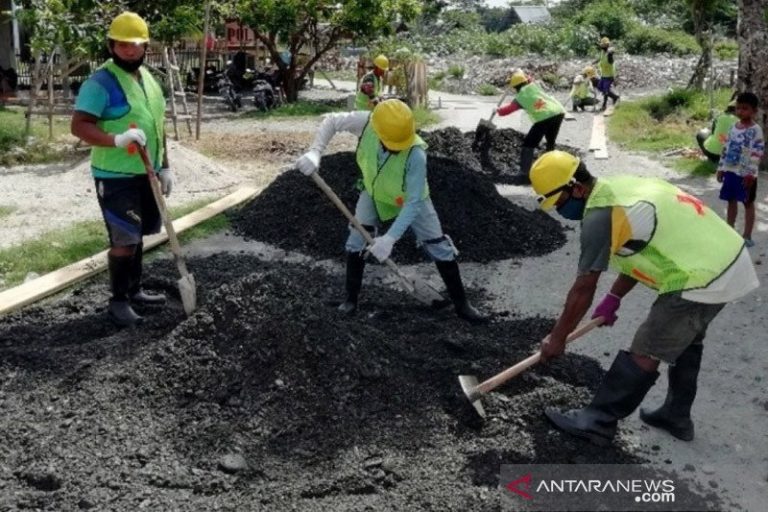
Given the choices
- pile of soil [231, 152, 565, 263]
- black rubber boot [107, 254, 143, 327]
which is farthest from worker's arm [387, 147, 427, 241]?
pile of soil [231, 152, 565, 263]

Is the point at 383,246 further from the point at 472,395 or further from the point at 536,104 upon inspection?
the point at 536,104

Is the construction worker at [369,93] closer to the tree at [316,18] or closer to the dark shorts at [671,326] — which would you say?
the tree at [316,18]

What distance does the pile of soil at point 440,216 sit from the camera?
722 centimetres

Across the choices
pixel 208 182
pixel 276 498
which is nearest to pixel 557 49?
pixel 208 182

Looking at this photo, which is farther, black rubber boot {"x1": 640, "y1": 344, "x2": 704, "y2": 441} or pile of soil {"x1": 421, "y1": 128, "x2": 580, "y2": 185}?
pile of soil {"x1": 421, "y1": 128, "x2": 580, "y2": 185}

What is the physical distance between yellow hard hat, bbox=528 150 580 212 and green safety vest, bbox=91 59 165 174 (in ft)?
8.29

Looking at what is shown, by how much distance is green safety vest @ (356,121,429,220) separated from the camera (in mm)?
4980

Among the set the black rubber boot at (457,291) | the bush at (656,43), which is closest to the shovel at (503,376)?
the black rubber boot at (457,291)

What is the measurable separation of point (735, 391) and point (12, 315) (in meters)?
4.52

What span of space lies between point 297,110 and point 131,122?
1293cm

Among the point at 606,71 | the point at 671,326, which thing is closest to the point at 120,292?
the point at 671,326

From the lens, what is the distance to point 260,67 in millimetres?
22844

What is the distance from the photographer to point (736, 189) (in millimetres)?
7324

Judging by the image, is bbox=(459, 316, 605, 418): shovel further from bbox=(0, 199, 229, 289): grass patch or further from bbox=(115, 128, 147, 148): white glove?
bbox=(0, 199, 229, 289): grass patch
